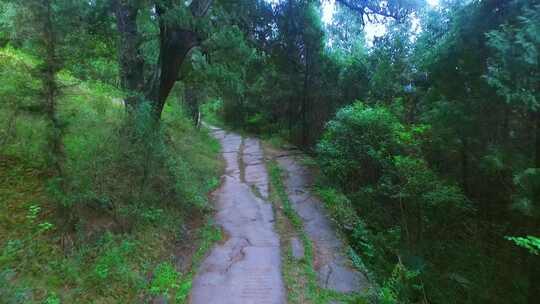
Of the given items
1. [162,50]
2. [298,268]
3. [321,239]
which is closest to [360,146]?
[321,239]

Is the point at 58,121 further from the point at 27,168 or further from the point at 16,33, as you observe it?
the point at 27,168

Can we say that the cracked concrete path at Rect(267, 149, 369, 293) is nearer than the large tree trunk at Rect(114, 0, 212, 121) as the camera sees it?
Yes

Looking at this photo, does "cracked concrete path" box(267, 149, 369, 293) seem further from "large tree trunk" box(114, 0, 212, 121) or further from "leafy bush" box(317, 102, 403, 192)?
"large tree trunk" box(114, 0, 212, 121)

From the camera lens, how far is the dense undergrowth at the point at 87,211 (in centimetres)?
340

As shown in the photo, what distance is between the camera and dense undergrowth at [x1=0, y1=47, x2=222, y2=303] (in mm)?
3400

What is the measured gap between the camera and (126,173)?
458cm

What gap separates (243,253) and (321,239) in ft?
4.28

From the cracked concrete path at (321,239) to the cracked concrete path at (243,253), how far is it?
0.55 metres

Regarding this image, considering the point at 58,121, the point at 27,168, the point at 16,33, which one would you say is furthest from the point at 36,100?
the point at 27,168

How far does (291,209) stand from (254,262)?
2.00 m

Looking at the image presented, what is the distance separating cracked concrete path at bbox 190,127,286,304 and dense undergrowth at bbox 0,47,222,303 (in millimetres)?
239

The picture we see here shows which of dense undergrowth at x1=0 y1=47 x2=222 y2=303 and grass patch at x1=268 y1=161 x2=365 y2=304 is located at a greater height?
dense undergrowth at x1=0 y1=47 x2=222 y2=303

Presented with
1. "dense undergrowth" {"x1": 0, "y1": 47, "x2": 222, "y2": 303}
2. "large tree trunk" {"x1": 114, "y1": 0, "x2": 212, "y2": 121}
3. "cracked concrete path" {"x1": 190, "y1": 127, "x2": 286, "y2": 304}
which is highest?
"large tree trunk" {"x1": 114, "y1": 0, "x2": 212, "y2": 121}

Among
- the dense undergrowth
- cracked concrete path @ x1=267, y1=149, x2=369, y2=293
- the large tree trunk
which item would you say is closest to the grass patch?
cracked concrete path @ x1=267, y1=149, x2=369, y2=293
